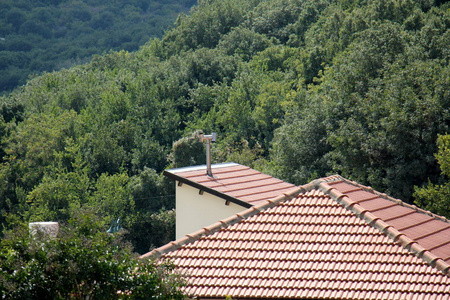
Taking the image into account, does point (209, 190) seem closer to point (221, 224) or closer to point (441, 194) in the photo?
point (221, 224)

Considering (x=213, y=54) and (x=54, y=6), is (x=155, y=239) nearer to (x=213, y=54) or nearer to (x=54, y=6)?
(x=213, y=54)

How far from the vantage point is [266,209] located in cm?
1190

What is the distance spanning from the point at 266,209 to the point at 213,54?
2230 inches

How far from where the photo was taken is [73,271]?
305 inches

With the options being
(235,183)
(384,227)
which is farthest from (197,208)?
(384,227)

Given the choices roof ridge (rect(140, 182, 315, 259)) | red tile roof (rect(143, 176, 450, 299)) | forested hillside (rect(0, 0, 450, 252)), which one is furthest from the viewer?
forested hillside (rect(0, 0, 450, 252))

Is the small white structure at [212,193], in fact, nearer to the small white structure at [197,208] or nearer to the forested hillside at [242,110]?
the small white structure at [197,208]

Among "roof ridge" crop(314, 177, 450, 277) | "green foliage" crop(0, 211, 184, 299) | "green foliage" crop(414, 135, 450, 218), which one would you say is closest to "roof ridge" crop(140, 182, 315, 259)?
"roof ridge" crop(314, 177, 450, 277)

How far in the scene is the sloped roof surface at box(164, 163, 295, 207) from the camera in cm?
1554

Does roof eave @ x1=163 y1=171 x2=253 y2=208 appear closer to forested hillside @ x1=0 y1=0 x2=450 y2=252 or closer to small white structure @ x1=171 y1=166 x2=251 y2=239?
small white structure @ x1=171 y1=166 x2=251 y2=239

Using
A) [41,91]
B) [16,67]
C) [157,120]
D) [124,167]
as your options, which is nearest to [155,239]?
[124,167]

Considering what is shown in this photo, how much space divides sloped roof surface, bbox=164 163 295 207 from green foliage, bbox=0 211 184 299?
6.76m

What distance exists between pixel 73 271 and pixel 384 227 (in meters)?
5.48

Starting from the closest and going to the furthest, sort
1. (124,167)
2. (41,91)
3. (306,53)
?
(306,53), (124,167), (41,91)
